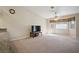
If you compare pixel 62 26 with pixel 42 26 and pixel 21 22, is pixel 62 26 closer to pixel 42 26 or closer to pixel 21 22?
pixel 42 26

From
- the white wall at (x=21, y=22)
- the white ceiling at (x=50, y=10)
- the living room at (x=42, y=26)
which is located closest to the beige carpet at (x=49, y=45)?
the living room at (x=42, y=26)

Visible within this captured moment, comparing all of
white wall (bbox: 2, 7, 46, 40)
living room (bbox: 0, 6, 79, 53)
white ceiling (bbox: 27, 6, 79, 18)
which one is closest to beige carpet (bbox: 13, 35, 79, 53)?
living room (bbox: 0, 6, 79, 53)

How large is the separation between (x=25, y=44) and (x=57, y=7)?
3.14ft

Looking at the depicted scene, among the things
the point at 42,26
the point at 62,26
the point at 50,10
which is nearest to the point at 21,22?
the point at 42,26

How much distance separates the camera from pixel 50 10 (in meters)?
1.86

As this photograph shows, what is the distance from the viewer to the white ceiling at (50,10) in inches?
70.2

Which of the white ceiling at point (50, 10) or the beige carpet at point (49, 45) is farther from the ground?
the white ceiling at point (50, 10)

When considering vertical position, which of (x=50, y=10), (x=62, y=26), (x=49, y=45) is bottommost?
(x=49, y=45)

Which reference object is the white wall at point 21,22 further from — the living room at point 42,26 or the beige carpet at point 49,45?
the beige carpet at point 49,45

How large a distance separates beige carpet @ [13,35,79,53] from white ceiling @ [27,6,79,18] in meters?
0.48

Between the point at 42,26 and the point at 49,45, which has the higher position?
the point at 42,26

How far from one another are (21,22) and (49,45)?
72cm

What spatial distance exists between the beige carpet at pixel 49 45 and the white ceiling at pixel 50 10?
477 mm
